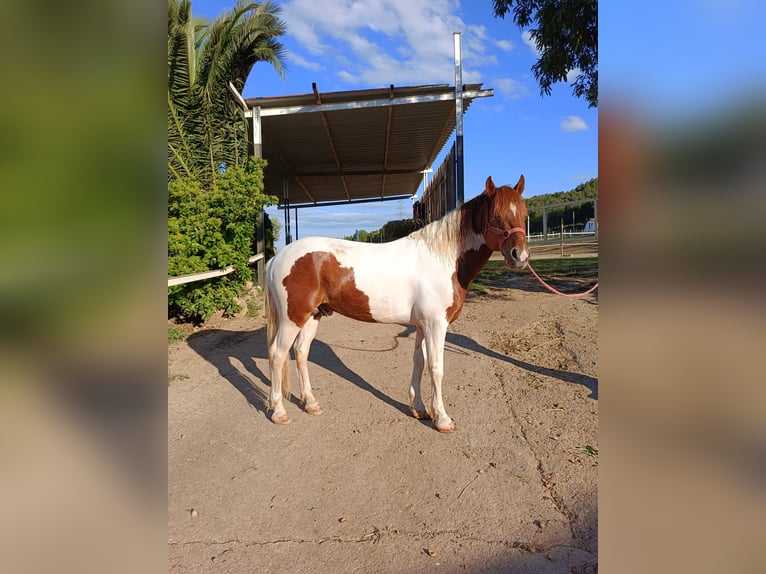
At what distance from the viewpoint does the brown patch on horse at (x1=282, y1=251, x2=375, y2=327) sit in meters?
3.38

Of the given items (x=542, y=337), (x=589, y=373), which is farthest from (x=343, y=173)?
(x=589, y=373)

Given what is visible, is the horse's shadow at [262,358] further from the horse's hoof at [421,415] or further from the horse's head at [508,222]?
the horse's head at [508,222]

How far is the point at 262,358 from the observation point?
5312 millimetres

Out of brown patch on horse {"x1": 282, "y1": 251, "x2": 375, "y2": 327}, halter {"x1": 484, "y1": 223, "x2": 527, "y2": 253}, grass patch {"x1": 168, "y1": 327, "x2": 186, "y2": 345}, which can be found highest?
halter {"x1": 484, "y1": 223, "x2": 527, "y2": 253}

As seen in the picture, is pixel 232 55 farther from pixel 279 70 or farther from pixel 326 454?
pixel 326 454

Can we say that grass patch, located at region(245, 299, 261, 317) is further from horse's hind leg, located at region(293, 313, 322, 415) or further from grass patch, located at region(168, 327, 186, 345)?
horse's hind leg, located at region(293, 313, 322, 415)

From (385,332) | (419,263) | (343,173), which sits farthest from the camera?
(343,173)

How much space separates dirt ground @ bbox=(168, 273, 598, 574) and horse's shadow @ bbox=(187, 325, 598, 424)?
32 millimetres

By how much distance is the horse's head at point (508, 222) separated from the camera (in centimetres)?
303

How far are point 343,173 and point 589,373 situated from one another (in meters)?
12.7

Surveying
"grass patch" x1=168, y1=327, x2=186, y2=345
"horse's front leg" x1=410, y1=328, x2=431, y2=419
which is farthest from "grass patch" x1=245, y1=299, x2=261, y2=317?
"horse's front leg" x1=410, y1=328, x2=431, y2=419

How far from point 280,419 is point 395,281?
1.48 metres
